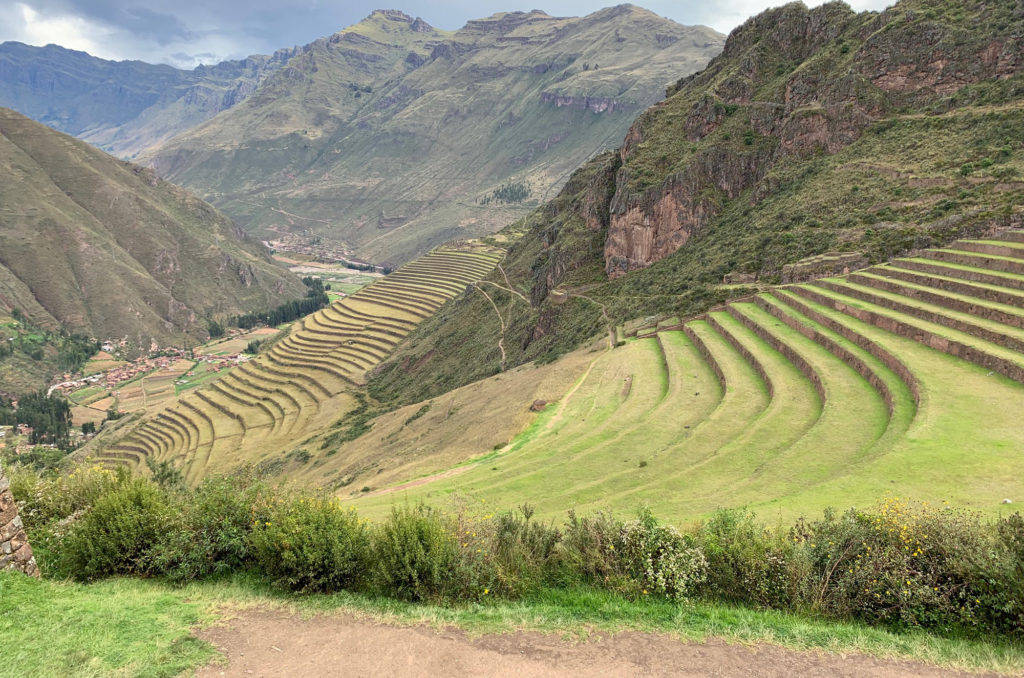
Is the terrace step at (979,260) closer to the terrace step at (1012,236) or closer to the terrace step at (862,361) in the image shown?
the terrace step at (1012,236)

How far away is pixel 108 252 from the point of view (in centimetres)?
13525

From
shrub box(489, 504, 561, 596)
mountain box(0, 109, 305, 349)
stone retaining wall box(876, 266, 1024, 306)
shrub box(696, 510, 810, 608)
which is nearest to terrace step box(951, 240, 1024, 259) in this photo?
stone retaining wall box(876, 266, 1024, 306)

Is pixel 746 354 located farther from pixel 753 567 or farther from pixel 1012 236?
pixel 753 567

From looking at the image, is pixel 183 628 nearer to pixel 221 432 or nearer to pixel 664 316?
pixel 664 316

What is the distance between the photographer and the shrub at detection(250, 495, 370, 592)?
10.6m

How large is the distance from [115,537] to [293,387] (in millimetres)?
66925

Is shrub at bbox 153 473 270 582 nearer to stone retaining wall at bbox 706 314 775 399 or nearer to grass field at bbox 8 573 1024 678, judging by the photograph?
grass field at bbox 8 573 1024 678

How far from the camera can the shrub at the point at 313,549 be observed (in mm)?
10641

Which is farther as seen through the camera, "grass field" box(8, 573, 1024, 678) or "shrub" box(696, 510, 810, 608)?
"shrub" box(696, 510, 810, 608)

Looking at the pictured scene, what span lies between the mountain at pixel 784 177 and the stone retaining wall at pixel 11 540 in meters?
38.1

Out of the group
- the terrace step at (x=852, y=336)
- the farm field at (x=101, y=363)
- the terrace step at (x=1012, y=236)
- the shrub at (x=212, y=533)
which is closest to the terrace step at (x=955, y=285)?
the terrace step at (x=852, y=336)

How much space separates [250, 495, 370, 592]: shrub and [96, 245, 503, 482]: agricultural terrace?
47325 mm

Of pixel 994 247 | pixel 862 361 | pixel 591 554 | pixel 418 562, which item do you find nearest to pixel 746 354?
pixel 862 361

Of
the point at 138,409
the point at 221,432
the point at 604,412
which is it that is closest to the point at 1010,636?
the point at 604,412
